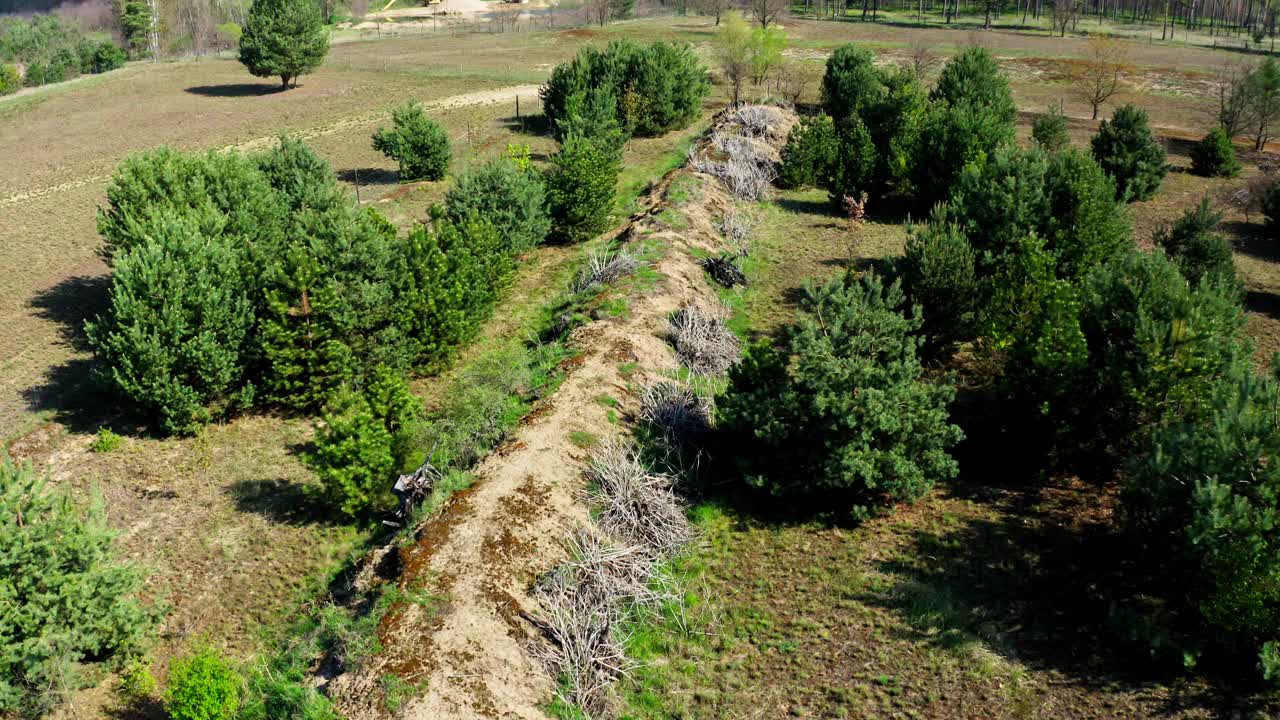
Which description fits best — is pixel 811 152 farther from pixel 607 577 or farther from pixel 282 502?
pixel 607 577

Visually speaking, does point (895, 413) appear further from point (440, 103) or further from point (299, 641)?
point (440, 103)

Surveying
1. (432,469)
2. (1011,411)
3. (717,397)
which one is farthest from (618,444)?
(1011,411)

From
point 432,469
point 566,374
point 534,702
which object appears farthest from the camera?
point 566,374

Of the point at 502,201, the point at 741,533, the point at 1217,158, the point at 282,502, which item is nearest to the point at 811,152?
the point at 502,201

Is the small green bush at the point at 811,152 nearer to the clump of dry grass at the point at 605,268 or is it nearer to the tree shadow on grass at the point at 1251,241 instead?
the clump of dry grass at the point at 605,268

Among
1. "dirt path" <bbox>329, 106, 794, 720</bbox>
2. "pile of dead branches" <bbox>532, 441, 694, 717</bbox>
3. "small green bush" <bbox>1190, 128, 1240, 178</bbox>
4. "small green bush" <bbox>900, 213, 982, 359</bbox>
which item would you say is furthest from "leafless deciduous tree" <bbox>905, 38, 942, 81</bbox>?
"pile of dead branches" <bbox>532, 441, 694, 717</bbox>

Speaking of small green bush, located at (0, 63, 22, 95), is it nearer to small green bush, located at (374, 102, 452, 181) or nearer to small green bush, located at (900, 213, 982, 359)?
small green bush, located at (374, 102, 452, 181)
